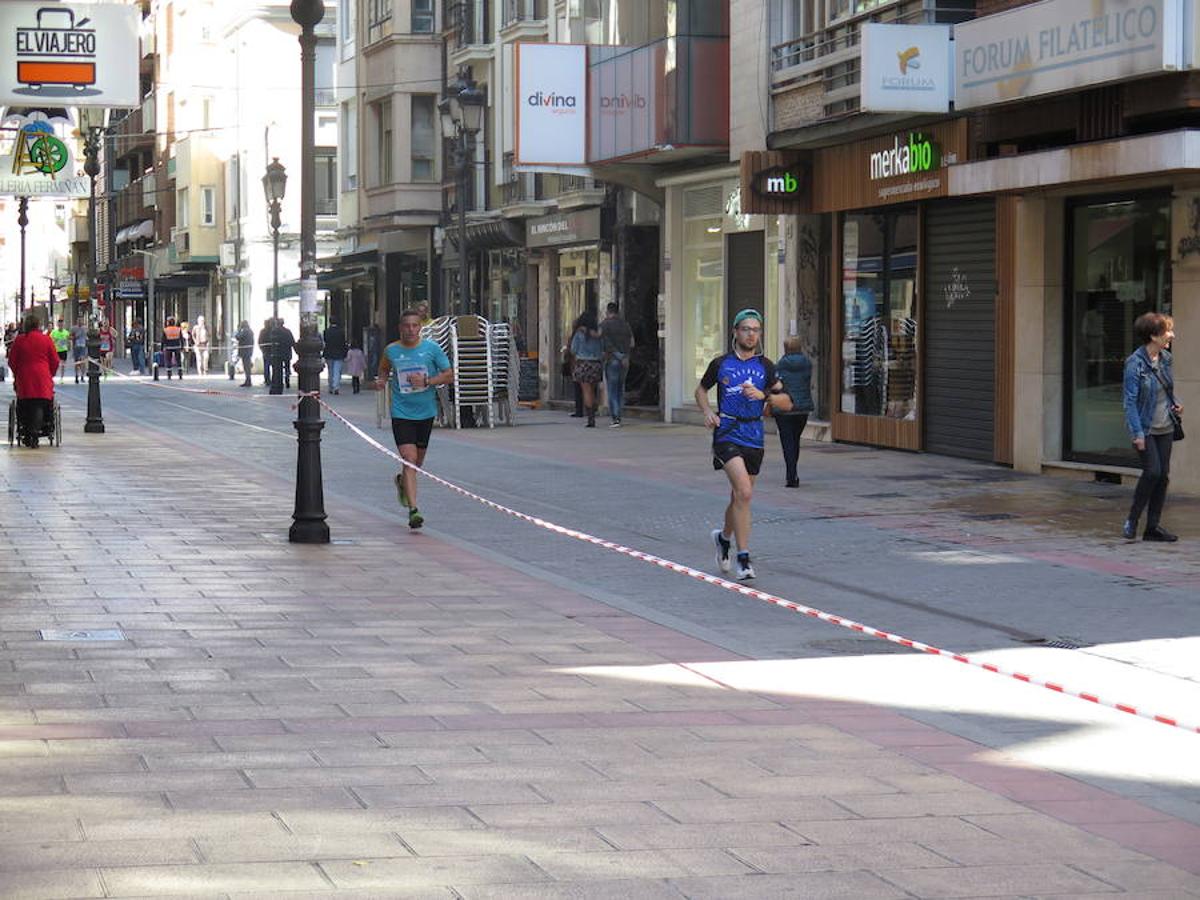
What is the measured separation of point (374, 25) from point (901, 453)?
27493 millimetres

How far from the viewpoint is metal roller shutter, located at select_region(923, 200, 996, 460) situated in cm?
2308

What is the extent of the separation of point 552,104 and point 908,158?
9872 millimetres

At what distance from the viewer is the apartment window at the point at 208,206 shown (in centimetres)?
7675

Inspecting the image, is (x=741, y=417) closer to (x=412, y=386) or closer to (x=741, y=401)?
(x=741, y=401)

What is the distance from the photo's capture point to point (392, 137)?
1866 inches

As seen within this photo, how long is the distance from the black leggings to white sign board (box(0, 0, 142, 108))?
8645 mm

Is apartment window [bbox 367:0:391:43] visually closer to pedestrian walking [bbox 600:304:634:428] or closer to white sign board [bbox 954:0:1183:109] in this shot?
pedestrian walking [bbox 600:304:634:428]

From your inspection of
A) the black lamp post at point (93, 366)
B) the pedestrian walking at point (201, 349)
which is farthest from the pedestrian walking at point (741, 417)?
the pedestrian walking at point (201, 349)

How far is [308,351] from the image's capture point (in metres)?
15.2

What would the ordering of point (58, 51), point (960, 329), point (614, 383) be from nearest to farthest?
1. point (58, 51)
2. point (960, 329)
3. point (614, 383)

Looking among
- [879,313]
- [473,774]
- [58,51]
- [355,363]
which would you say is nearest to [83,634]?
[473,774]

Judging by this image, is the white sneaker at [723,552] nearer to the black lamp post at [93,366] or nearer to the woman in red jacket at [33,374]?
the woman in red jacket at [33,374]

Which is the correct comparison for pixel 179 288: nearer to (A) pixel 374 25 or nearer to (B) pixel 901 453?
(A) pixel 374 25

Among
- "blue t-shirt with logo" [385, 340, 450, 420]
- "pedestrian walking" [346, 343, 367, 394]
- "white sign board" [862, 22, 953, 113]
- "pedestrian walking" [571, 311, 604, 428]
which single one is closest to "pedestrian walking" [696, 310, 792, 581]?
"blue t-shirt with logo" [385, 340, 450, 420]
